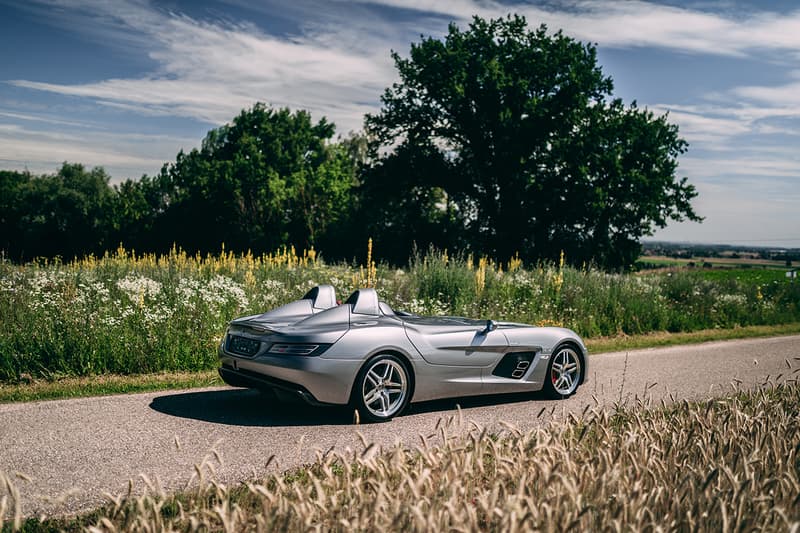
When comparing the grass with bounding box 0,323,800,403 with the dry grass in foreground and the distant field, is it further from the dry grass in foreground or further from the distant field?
the distant field

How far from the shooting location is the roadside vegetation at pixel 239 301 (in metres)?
9.80

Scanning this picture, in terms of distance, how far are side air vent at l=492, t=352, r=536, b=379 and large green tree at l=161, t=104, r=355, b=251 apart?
3758 cm

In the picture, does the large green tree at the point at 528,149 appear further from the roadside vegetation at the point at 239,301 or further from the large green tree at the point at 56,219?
the large green tree at the point at 56,219

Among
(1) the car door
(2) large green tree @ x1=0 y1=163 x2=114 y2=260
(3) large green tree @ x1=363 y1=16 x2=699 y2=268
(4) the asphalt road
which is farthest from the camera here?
(2) large green tree @ x1=0 y1=163 x2=114 y2=260

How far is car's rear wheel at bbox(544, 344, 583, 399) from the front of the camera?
8.72m

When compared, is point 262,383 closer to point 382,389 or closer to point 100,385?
point 382,389

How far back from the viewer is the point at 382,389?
727 centimetres

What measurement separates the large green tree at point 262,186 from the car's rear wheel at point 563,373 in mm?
37194

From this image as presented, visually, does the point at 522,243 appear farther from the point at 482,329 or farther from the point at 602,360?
the point at 482,329

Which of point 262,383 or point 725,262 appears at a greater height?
point 725,262

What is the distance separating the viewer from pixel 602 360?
12.1m

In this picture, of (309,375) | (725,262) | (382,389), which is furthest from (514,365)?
(725,262)

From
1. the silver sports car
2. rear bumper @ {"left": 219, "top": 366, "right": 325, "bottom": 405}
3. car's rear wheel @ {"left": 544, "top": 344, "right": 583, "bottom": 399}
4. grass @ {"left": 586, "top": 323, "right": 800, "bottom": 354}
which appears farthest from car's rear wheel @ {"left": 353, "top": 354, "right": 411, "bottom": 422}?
grass @ {"left": 586, "top": 323, "right": 800, "bottom": 354}

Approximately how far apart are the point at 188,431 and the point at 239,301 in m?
5.72
